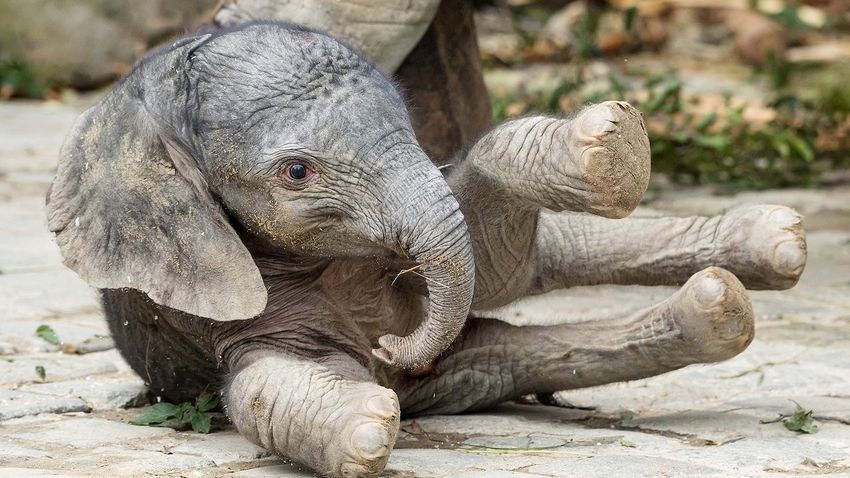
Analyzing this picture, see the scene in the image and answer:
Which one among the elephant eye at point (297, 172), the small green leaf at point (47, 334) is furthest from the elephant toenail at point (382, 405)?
the small green leaf at point (47, 334)

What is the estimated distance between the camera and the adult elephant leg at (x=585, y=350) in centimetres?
405

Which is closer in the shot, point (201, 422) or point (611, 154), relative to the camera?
point (611, 154)

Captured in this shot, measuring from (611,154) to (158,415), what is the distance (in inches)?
62.2

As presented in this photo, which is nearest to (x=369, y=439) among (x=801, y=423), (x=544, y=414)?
(x=544, y=414)

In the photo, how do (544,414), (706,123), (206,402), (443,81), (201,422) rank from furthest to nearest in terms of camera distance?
1. (706,123)
2. (443,81)
3. (544,414)
4. (206,402)
5. (201,422)

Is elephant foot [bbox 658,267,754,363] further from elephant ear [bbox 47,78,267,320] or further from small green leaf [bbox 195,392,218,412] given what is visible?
small green leaf [bbox 195,392,218,412]

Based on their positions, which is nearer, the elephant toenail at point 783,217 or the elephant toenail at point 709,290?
the elephant toenail at point 709,290

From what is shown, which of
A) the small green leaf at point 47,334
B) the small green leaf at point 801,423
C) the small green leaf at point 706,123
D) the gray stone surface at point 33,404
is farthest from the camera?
the small green leaf at point 706,123

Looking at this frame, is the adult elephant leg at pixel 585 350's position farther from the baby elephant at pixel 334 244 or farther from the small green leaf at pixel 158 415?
the small green leaf at pixel 158 415

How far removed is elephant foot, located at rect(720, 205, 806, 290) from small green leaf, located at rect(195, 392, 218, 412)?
62.3 inches

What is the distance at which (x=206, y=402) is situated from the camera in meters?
4.41

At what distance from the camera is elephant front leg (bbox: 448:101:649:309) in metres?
3.67

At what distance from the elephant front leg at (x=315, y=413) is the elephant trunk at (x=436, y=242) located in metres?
0.24

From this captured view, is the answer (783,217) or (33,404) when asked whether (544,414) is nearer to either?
(783,217)
